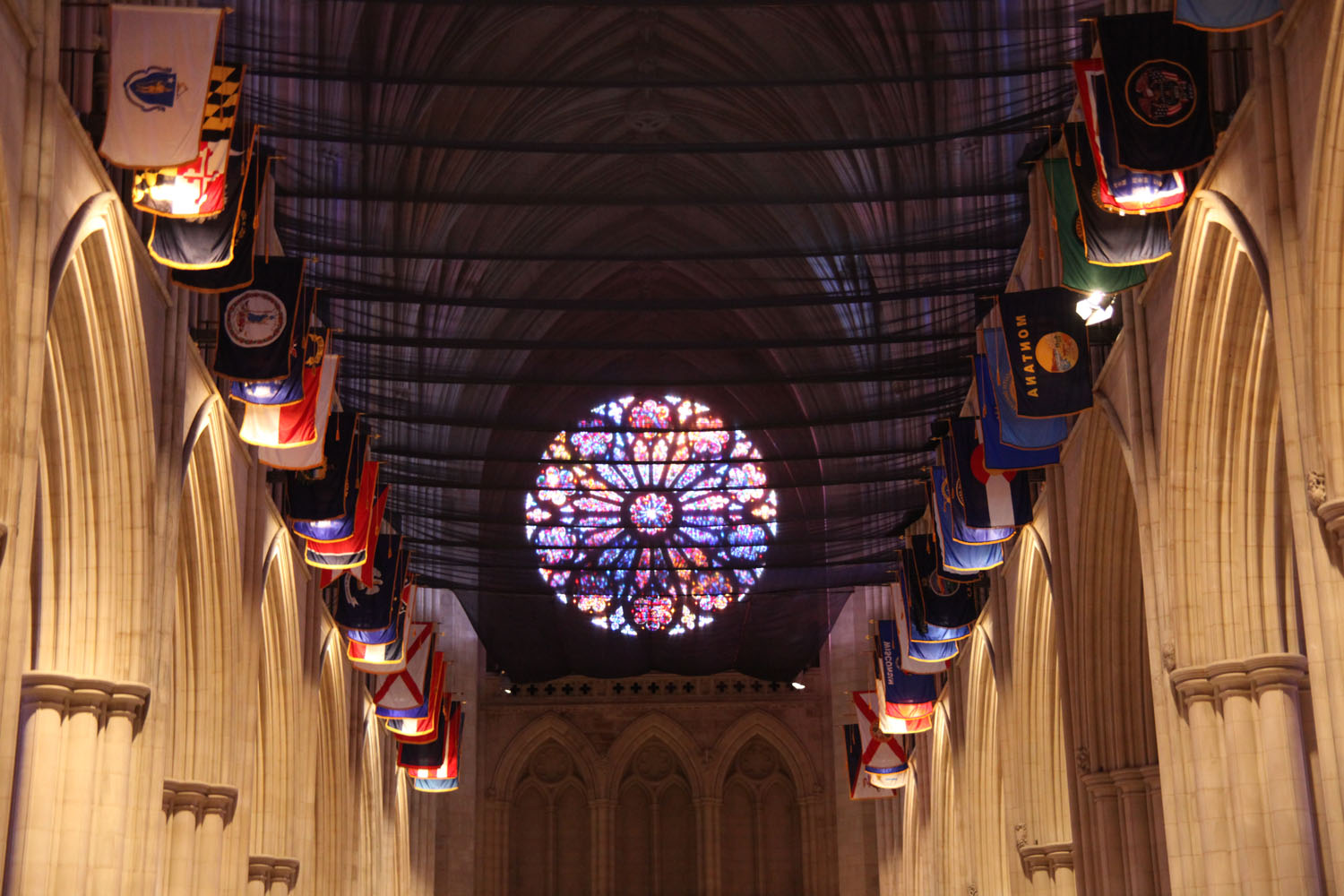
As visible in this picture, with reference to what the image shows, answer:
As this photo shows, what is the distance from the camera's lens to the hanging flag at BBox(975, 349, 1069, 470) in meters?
23.0

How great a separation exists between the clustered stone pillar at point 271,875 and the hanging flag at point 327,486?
15.9ft

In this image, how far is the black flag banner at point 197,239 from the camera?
17.4 meters

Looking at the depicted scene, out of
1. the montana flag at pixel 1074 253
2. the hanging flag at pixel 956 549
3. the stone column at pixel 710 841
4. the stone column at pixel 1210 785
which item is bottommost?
the stone column at pixel 1210 785

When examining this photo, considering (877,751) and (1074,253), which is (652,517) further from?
(1074,253)

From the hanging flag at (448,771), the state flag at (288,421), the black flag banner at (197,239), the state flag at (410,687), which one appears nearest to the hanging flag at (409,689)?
the state flag at (410,687)

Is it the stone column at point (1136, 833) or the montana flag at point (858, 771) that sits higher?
the montana flag at point (858, 771)

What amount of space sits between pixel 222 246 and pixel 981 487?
11.8m

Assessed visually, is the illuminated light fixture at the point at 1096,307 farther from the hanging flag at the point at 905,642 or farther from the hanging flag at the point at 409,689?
the hanging flag at the point at 409,689

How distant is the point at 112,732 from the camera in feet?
59.5

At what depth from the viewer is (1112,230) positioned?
1827 centimetres

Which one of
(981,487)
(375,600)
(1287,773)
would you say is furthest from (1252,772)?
(375,600)

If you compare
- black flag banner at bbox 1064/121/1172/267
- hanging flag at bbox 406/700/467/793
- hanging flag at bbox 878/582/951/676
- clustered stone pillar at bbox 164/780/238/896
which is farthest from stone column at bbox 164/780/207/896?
hanging flag at bbox 406/700/467/793

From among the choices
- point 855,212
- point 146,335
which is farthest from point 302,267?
point 855,212

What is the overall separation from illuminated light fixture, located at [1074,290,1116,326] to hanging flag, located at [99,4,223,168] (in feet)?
31.4
